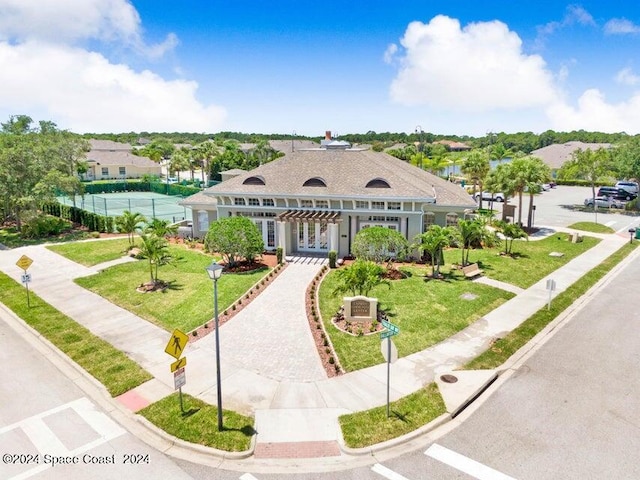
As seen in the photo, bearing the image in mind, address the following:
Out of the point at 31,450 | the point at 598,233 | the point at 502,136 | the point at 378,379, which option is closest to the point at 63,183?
the point at 31,450

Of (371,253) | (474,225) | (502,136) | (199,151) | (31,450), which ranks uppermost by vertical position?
(502,136)

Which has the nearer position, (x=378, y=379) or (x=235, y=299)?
(x=378, y=379)

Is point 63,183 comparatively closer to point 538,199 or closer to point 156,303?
point 156,303

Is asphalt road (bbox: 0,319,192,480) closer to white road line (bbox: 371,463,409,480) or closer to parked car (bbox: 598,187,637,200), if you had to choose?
white road line (bbox: 371,463,409,480)

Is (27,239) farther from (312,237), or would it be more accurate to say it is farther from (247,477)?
(247,477)

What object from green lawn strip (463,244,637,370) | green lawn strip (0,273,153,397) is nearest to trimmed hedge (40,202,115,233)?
green lawn strip (0,273,153,397)

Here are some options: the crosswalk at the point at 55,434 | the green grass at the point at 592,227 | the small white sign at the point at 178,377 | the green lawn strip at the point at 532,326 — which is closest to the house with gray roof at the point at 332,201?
the green lawn strip at the point at 532,326
